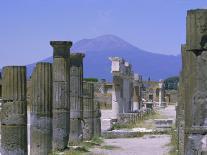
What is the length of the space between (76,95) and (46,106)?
494cm

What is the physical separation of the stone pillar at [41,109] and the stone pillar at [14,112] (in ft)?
8.26

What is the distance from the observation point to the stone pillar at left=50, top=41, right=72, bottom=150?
17.8 m

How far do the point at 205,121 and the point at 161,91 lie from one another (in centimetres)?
7257

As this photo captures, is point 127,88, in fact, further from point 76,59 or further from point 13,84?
point 13,84

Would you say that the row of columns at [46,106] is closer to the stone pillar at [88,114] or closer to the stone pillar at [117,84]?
the stone pillar at [88,114]

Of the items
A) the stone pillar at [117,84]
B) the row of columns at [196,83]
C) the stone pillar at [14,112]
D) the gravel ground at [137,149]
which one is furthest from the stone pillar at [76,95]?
the stone pillar at [117,84]

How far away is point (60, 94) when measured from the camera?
58.5 feet

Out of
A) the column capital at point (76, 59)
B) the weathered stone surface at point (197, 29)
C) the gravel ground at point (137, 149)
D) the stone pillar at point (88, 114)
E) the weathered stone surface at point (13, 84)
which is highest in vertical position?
the column capital at point (76, 59)

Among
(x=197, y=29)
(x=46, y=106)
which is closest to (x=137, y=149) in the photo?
(x=46, y=106)

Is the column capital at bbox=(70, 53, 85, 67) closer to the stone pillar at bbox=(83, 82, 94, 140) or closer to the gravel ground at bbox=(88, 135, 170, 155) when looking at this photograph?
the gravel ground at bbox=(88, 135, 170, 155)

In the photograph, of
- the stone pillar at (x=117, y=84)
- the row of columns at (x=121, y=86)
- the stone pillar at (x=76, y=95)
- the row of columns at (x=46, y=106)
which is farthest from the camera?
the row of columns at (x=121, y=86)

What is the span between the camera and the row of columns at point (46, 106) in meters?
13.2

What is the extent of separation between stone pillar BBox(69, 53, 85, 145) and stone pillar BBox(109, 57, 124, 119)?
20.4 metres

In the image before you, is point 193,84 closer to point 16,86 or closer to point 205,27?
point 205,27
